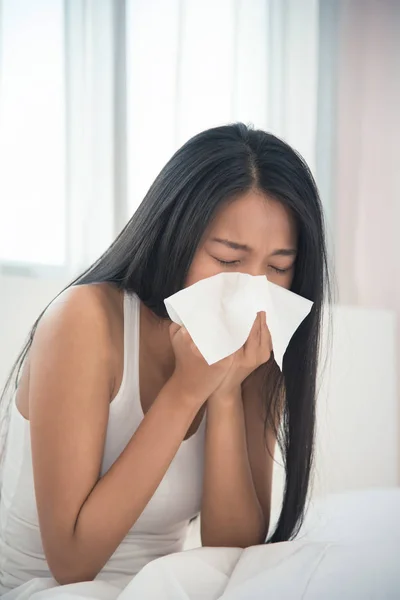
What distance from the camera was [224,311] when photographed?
3.70ft

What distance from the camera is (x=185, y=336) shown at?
3.82ft

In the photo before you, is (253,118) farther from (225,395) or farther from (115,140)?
(225,395)

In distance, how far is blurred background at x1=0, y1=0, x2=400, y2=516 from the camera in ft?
6.89

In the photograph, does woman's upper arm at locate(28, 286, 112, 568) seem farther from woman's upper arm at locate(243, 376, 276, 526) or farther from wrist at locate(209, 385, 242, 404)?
woman's upper arm at locate(243, 376, 276, 526)

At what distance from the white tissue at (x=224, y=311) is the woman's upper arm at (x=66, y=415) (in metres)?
0.14

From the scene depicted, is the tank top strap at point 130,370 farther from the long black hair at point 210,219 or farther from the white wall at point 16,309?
the white wall at point 16,309

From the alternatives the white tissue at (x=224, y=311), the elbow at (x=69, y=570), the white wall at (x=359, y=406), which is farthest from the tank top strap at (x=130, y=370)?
the white wall at (x=359, y=406)

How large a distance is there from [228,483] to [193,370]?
25 centimetres

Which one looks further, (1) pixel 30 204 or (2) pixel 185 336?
(1) pixel 30 204

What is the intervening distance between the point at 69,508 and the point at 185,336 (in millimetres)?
295

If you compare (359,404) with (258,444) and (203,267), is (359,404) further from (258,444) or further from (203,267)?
(203,267)

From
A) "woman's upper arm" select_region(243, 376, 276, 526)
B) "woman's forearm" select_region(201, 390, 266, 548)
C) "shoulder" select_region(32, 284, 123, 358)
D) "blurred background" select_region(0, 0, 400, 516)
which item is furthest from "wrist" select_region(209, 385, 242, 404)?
"blurred background" select_region(0, 0, 400, 516)

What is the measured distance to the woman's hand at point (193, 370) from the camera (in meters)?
1.17

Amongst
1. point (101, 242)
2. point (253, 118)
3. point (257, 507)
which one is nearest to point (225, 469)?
point (257, 507)
